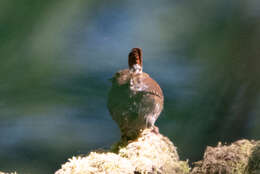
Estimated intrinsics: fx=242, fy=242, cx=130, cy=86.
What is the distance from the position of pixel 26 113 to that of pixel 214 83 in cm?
145

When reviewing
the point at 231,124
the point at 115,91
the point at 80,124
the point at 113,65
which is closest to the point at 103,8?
the point at 113,65

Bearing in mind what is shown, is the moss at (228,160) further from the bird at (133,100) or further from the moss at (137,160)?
the bird at (133,100)

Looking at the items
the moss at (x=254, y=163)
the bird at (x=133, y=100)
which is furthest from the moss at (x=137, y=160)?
the moss at (x=254, y=163)

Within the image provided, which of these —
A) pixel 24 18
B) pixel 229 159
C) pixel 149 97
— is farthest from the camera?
pixel 24 18

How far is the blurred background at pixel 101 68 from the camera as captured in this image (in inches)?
68.5

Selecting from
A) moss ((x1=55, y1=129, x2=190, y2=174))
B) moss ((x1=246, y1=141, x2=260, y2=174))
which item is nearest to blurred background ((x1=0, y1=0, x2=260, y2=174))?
moss ((x1=55, y1=129, x2=190, y2=174))

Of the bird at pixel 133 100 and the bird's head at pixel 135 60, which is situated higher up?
the bird's head at pixel 135 60

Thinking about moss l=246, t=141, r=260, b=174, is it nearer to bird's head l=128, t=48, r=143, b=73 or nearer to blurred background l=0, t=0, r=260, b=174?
blurred background l=0, t=0, r=260, b=174

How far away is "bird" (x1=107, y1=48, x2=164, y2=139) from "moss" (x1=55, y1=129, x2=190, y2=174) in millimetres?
90

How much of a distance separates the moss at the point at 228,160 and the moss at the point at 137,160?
5.8 inches

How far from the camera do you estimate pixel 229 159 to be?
3.88ft

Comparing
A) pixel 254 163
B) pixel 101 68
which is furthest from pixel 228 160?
Answer: pixel 101 68

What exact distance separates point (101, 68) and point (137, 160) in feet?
3.01

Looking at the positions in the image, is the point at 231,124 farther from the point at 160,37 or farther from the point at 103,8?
the point at 103,8
